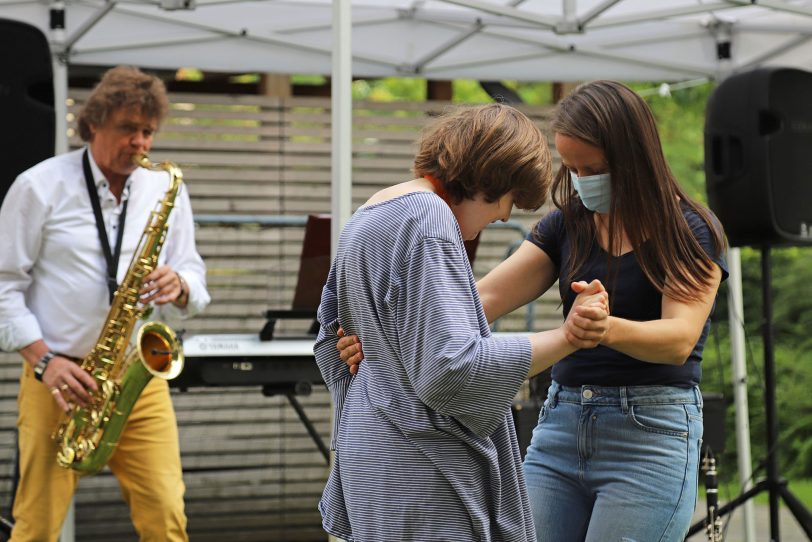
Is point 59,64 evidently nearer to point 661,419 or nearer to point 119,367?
point 119,367

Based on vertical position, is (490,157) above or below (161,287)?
above

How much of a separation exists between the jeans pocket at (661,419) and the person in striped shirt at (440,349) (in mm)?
417

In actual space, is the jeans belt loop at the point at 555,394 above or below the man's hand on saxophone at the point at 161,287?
below

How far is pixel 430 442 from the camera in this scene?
206 cm

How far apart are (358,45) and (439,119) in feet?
11.3

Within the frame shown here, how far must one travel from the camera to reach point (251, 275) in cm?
664

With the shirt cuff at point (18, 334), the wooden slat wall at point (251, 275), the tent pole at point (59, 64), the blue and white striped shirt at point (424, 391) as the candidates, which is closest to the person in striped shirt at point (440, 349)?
the blue and white striped shirt at point (424, 391)

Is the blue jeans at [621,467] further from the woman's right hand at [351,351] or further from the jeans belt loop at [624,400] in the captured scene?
the woman's right hand at [351,351]

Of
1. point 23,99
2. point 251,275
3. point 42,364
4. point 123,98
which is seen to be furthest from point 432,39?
point 42,364

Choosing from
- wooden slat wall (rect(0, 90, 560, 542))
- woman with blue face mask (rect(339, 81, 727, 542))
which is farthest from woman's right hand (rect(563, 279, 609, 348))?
wooden slat wall (rect(0, 90, 560, 542))

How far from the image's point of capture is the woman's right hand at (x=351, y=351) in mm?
2189

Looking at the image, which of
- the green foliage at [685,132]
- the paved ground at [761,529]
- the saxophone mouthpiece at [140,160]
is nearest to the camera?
the saxophone mouthpiece at [140,160]

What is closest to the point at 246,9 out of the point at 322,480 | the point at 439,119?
the point at 322,480

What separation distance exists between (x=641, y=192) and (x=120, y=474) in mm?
2335
